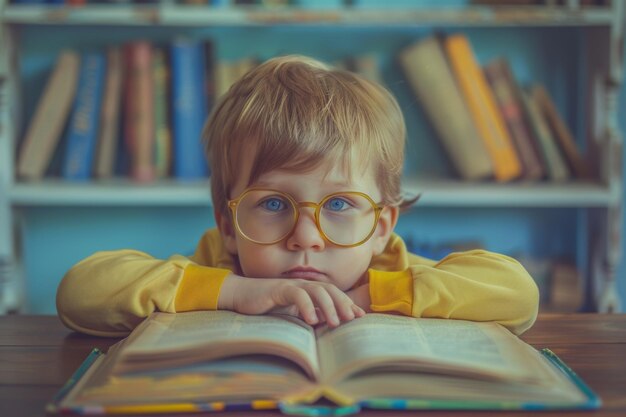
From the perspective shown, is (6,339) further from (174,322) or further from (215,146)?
(215,146)

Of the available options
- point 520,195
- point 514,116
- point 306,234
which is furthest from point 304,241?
point 514,116

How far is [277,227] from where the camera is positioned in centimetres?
103

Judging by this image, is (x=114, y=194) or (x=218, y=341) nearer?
(x=218, y=341)

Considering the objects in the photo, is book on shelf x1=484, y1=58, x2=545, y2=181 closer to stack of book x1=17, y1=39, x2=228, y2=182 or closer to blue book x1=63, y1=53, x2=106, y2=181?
stack of book x1=17, y1=39, x2=228, y2=182

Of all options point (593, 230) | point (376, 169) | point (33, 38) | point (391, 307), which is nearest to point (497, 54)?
point (593, 230)

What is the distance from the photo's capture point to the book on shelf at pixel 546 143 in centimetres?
238

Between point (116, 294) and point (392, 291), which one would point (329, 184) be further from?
point (116, 294)

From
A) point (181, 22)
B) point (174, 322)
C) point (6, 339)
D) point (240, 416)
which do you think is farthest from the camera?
point (181, 22)

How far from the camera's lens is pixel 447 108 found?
2.37 metres

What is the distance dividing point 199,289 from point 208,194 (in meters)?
1.33

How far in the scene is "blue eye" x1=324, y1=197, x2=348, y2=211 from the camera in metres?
1.03

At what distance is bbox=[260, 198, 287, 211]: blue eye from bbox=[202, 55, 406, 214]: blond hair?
4 centimetres

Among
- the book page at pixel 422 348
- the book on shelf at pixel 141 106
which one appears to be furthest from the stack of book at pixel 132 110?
the book page at pixel 422 348

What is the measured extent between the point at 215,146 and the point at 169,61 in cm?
131
